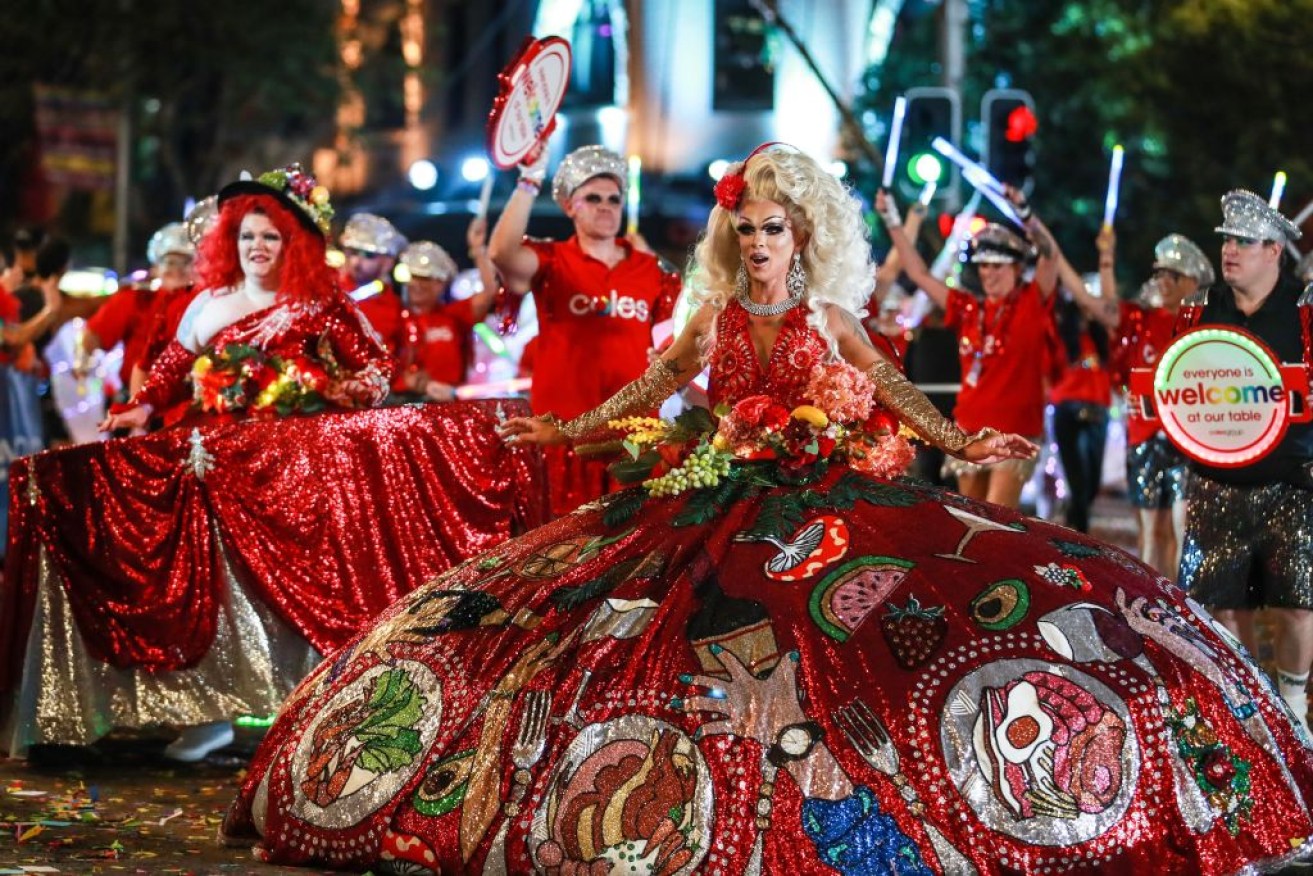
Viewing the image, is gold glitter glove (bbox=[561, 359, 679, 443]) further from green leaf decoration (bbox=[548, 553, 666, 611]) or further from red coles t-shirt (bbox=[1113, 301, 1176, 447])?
red coles t-shirt (bbox=[1113, 301, 1176, 447])

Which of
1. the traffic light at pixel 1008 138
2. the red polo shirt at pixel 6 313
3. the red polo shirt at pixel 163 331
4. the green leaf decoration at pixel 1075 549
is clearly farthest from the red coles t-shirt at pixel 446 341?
the green leaf decoration at pixel 1075 549

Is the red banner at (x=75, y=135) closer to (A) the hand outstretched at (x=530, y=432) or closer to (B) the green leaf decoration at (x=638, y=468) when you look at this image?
(A) the hand outstretched at (x=530, y=432)

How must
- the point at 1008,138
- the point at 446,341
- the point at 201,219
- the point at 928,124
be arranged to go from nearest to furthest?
1. the point at 201,219
2. the point at 446,341
3. the point at 928,124
4. the point at 1008,138

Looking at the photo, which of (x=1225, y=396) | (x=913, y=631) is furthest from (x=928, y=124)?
(x=913, y=631)

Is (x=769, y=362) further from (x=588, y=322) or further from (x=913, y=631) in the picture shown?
(x=588, y=322)

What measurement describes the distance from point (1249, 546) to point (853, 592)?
2768 mm

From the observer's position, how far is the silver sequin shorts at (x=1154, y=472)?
11.5 m

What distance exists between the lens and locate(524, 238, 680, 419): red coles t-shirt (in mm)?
9727

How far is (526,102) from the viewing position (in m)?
9.59

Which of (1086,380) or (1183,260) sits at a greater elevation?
(1183,260)

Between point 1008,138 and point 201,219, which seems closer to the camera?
point 201,219

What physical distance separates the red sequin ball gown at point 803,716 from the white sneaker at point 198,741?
237 cm

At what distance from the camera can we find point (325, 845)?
247 inches

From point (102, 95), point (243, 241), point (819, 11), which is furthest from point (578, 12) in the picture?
point (243, 241)
